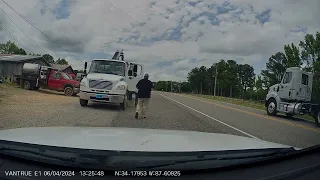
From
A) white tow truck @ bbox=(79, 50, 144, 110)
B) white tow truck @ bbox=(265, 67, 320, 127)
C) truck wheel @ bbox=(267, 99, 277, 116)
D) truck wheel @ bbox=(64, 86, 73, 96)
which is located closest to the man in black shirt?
white tow truck @ bbox=(79, 50, 144, 110)

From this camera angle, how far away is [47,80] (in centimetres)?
2506

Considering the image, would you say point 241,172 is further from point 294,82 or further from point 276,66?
point 276,66

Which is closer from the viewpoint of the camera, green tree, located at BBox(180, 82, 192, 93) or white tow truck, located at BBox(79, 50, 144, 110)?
white tow truck, located at BBox(79, 50, 144, 110)

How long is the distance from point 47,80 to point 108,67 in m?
11.9

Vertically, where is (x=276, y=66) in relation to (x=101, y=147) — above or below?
above

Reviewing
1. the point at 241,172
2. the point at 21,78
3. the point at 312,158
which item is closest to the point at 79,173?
the point at 241,172

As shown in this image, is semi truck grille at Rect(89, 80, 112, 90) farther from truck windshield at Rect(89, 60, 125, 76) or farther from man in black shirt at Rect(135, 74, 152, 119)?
man in black shirt at Rect(135, 74, 152, 119)

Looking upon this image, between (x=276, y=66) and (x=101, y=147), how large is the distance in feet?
92.7

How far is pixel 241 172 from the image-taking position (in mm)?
2248

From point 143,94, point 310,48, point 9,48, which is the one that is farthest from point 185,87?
point 143,94

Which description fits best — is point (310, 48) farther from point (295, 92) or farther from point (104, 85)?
point (104, 85)

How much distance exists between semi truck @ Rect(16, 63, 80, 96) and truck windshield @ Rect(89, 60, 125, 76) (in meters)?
9.43

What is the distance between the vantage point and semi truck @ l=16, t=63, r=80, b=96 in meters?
24.3

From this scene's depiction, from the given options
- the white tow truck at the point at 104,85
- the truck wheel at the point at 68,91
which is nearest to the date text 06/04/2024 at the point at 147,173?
the white tow truck at the point at 104,85
